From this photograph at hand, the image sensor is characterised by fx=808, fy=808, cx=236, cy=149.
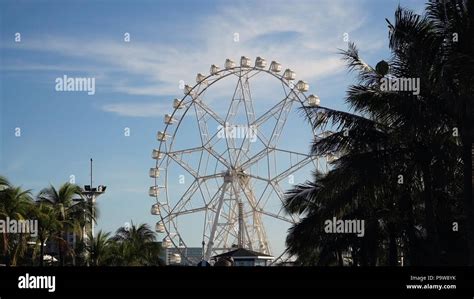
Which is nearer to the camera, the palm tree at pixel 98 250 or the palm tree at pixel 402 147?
the palm tree at pixel 402 147

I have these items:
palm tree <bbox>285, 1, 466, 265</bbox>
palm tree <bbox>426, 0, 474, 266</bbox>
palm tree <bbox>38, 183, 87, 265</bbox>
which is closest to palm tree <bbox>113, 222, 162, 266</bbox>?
palm tree <bbox>38, 183, 87, 265</bbox>

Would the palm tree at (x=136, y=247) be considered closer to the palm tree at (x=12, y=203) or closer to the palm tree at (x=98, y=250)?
the palm tree at (x=98, y=250)

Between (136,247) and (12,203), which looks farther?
(136,247)

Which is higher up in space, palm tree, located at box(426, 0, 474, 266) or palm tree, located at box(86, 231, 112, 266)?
palm tree, located at box(426, 0, 474, 266)

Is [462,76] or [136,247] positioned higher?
[462,76]

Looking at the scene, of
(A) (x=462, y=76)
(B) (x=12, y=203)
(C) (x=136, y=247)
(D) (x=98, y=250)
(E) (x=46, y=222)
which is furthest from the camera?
(C) (x=136, y=247)

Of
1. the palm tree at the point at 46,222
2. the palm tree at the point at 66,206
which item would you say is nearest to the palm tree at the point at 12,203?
the palm tree at the point at 46,222

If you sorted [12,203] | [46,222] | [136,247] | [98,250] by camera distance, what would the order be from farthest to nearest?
[136,247] < [98,250] < [46,222] < [12,203]

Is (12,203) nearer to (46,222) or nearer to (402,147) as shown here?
(46,222)

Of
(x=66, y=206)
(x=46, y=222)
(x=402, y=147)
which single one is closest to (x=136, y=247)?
(x=66, y=206)

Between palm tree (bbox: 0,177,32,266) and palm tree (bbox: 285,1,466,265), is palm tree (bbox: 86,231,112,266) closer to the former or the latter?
palm tree (bbox: 0,177,32,266)

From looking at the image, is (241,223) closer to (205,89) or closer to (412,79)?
(205,89)

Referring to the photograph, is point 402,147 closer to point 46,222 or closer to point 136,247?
point 46,222

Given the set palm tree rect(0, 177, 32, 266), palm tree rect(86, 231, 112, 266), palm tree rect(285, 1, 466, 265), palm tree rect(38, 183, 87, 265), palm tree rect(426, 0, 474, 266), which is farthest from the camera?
palm tree rect(86, 231, 112, 266)
